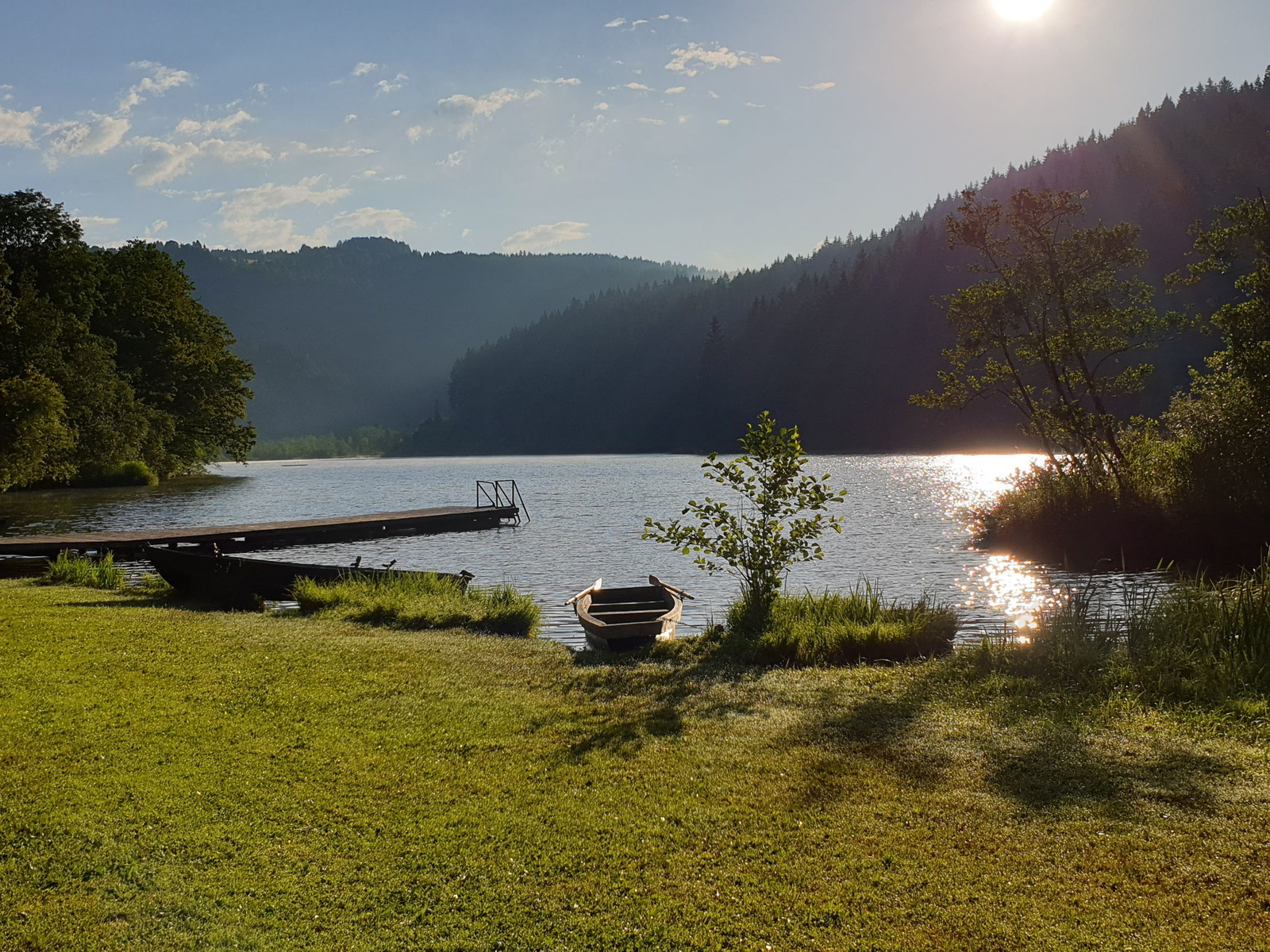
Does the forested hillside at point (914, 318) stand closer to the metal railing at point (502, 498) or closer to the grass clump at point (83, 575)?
the metal railing at point (502, 498)

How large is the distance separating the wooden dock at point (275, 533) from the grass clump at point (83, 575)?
232 inches

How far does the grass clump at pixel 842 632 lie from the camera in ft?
42.5

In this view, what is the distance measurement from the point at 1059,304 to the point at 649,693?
2279 cm

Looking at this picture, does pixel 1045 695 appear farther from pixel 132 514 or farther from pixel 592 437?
pixel 592 437

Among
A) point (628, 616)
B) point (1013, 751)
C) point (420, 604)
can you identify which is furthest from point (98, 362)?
point (1013, 751)

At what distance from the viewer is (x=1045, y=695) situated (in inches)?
391

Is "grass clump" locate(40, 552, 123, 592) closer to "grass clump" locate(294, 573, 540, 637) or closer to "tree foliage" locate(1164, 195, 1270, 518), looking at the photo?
"grass clump" locate(294, 573, 540, 637)

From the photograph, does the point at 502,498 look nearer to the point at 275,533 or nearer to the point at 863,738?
the point at 275,533

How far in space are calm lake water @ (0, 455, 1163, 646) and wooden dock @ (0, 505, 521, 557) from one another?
3.89ft

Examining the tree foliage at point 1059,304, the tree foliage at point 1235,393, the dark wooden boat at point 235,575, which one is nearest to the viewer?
the dark wooden boat at point 235,575

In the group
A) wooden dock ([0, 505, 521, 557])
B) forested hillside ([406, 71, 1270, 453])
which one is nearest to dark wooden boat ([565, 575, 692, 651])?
wooden dock ([0, 505, 521, 557])

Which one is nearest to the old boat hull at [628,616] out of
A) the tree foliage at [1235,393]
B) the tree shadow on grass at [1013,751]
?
the tree shadow on grass at [1013,751]

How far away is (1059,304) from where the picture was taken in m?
27.5

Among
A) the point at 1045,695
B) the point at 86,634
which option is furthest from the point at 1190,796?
the point at 86,634
